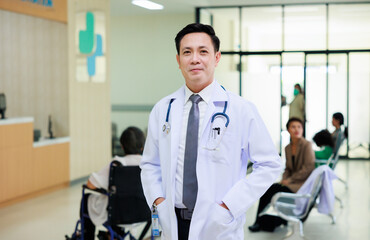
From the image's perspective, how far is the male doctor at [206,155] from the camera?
2188 mm

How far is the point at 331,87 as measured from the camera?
11484 mm

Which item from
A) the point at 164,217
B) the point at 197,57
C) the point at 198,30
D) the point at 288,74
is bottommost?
the point at 164,217

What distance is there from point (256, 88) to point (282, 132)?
3.51 feet

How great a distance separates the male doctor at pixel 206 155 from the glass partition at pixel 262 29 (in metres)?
9.04

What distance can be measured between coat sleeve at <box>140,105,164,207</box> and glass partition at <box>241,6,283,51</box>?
8.99m

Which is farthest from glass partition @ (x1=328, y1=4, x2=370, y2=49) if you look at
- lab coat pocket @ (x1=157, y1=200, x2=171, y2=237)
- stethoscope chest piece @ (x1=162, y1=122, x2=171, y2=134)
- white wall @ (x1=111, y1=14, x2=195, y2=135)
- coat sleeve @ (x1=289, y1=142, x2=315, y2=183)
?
lab coat pocket @ (x1=157, y1=200, x2=171, y2=237)

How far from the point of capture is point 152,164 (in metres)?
2.47

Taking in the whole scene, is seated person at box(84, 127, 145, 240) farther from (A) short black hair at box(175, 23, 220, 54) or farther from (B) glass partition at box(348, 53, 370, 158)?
(B) glass partition at box(348, 53, 370, 158)

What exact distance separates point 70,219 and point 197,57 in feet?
15.1

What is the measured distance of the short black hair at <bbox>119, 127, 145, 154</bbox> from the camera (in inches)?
177

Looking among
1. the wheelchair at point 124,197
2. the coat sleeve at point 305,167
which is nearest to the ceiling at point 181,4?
the coat sleeve at point 305,167

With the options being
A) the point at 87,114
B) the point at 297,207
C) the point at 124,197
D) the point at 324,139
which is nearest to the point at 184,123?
the point at 124,197

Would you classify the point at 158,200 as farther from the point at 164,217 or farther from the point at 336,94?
the point at 336,94

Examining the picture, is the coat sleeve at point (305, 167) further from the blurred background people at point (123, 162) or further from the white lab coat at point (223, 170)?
the white lab coat at point (223, 170)
